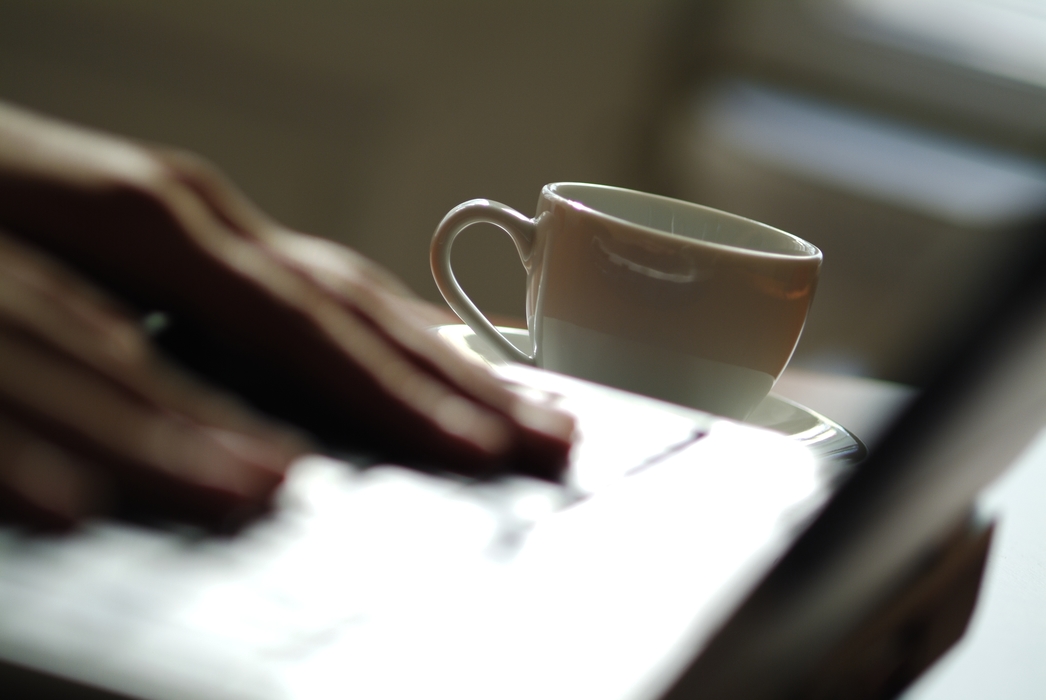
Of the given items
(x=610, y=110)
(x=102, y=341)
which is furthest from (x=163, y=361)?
(x=610, y=110)

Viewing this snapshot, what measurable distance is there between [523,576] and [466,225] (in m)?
0.28

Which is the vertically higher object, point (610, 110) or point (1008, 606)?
point (610, 110)

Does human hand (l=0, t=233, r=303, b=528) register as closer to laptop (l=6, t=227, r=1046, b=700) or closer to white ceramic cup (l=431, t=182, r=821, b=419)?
laptop (l=6, t=227, r=1046, b=700)

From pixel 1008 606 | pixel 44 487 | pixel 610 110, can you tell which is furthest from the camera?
pixel 610 110

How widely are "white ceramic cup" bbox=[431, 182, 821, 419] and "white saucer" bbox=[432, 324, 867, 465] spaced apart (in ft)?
0.04

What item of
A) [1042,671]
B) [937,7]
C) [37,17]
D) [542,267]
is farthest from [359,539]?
[37,17]

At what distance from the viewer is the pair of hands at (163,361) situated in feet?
0.40

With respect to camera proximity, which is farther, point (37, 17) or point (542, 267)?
point (37, 17)

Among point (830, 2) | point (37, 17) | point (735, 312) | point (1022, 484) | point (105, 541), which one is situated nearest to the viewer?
point (105, 541)

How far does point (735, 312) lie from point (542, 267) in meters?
0.08

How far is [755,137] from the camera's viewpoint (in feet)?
3.49

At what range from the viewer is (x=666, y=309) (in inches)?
12.9

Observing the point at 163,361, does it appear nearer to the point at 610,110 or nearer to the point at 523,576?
the point at 523,576

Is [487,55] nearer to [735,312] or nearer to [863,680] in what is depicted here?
[735,312]
